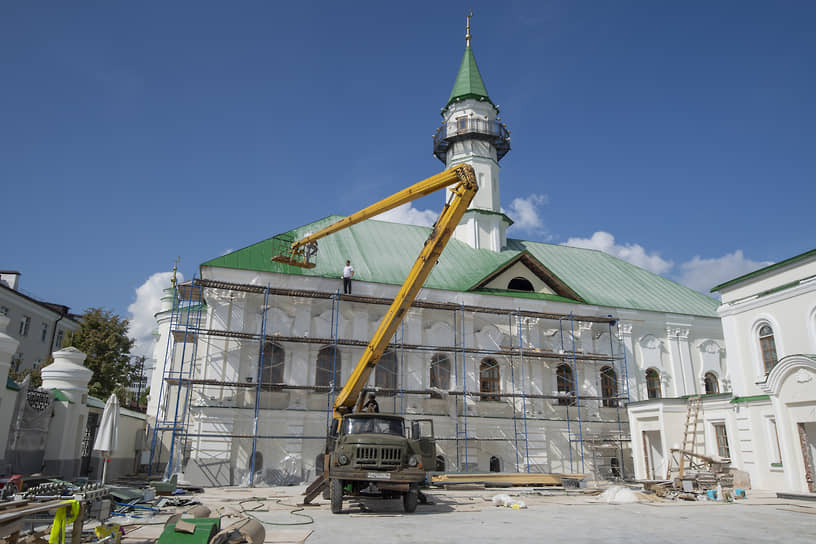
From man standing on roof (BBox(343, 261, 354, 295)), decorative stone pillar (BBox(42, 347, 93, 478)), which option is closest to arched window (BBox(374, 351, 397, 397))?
man standing on roof (BBox(343, 261, 354, 295))

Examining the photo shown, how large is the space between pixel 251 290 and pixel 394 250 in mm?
8530

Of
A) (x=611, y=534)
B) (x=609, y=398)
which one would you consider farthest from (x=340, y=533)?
(x=609, y=398)

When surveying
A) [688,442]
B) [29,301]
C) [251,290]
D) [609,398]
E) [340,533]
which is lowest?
[340,533]

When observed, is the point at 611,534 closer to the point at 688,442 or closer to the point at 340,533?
the point at 340,533

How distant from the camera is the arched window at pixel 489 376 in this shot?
27625mm

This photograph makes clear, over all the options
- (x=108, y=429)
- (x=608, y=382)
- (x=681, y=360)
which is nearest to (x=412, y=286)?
(x=108, y=429)

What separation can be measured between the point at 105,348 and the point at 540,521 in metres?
27.2

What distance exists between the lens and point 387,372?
26.0 metres

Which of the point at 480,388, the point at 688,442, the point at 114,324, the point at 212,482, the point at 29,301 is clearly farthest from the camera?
the point at 29,301

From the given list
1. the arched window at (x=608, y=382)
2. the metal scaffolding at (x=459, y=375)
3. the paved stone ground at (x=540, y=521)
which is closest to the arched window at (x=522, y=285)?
the metal scaffolding at (x=459, y=375)

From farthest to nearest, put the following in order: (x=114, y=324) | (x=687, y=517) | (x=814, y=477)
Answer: (x=114, y=324)
(x=814, y=477)
(x=687, y=517)

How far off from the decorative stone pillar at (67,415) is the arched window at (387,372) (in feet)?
38.9

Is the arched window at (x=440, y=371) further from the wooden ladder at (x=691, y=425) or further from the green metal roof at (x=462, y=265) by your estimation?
the wooden ladder at (x=691, y=425)

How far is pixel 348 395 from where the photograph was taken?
60.1 feet
